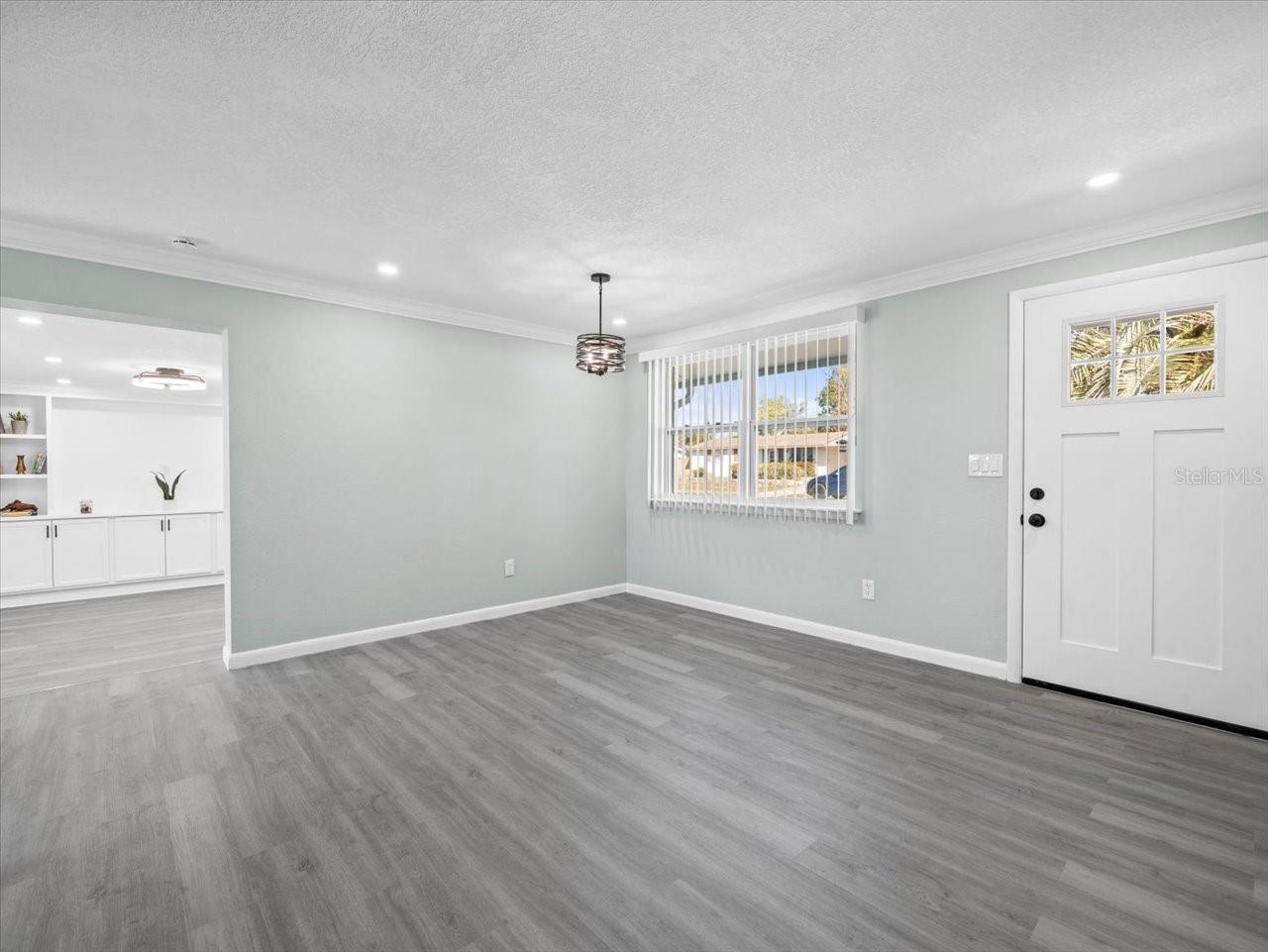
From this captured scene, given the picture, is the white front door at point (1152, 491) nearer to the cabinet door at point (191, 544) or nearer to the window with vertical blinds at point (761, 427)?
the window with vertical blinds at point (761, 427)

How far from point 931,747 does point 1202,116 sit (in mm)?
2665

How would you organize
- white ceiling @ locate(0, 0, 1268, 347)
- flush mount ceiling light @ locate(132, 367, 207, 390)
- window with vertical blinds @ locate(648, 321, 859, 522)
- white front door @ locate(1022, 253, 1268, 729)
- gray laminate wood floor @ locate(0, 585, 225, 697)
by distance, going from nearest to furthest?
white ceiling @ locate(0, 0, 1268, 347) < white front door @ locate(1022, 253, 1268, 729) < gray laminate wood floor @ locate(0, 585, 225, 697) < window with vertical blinds @ locate(648, 321, 859, 522) < flush mount ceiling light @ locate(132, 367, 207, 390)

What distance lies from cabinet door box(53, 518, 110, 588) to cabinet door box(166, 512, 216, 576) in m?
0.55

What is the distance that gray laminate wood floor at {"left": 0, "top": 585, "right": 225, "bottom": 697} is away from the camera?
3.69m

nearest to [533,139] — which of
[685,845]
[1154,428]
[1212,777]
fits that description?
[685,845]

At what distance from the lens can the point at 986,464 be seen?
3420 mm

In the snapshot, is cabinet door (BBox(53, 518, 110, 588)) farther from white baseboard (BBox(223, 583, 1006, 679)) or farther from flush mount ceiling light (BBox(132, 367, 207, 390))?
white baseboard (BBox(223, 583, 1006, 679))

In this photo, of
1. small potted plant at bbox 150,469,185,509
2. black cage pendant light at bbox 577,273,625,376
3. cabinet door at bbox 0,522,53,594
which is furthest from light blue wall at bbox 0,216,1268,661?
small potted plant at bbox 150,469,185,509

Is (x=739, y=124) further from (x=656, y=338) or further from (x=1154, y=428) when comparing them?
(x=656, y=338)

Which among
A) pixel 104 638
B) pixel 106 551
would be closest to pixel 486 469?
pixel 104 638

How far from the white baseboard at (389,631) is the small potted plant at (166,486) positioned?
4.37 meters

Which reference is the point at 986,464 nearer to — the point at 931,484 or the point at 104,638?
the point at 931,484

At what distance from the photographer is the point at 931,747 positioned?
2.51 metres

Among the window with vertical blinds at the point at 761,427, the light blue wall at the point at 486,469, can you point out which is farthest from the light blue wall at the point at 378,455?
the window with vertical blinds at the point at 761,427
